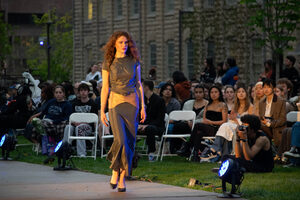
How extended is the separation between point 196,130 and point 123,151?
5548mm

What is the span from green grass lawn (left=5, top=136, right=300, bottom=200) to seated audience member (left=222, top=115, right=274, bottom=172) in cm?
21

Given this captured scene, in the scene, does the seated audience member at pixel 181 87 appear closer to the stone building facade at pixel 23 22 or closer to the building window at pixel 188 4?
the building window at pixel 188 4

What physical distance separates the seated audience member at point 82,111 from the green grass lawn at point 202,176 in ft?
2.75

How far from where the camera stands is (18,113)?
69.6 ft

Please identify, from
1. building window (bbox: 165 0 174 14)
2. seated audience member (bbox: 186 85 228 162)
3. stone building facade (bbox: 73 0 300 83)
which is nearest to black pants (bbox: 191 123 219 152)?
seated audience member (bbox: 186 85 228 162)

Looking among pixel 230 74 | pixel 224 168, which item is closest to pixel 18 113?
pixel 230 74

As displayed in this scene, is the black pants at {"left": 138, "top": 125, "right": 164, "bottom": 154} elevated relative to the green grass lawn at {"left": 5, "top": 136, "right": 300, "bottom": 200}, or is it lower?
elevated

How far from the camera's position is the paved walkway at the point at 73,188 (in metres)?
11.4

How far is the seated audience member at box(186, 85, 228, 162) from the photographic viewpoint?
17.2m

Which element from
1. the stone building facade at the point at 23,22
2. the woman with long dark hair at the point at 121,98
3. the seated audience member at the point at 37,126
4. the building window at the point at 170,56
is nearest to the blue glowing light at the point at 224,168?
the woman with long dark hair at the point at 121,98

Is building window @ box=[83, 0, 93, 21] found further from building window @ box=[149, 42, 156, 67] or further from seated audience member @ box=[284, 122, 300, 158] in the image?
seated audience member @ box=[284, 122, 300, 158]

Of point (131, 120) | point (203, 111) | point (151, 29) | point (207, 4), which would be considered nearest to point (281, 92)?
point (203, 111)

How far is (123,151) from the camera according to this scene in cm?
1188

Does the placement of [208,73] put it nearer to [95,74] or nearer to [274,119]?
[95,74]
